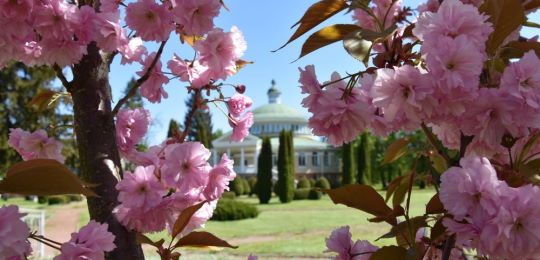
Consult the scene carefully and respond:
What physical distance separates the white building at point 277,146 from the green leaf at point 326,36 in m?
40.2

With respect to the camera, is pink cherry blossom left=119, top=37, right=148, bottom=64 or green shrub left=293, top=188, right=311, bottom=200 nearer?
pink cherry blossom left=119, top=37, right=148, bottom=64

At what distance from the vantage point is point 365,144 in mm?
29969

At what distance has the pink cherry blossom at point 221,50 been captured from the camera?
3.69ft

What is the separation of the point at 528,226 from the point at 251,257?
0.59 meters

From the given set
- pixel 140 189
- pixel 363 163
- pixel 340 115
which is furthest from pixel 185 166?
pixel 363 163

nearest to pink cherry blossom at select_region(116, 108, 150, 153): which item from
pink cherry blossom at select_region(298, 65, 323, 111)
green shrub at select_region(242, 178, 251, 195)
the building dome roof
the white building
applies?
pink cherry blossom at select_region(298, 65, 323, 111)

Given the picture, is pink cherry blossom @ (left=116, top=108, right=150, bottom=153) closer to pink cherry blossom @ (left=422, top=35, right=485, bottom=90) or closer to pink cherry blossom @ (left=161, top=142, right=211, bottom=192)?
pink cherry blossom @ (left=161, top=142, right=211, bottom=192)

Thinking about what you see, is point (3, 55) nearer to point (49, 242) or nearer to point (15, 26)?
point (15, 26)

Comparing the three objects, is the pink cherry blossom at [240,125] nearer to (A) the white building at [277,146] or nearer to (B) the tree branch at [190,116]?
(B) the tree branch at [190,116]

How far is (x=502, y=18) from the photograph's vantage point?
31.0 inches

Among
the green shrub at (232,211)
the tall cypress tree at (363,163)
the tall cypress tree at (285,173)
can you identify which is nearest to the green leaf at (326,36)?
the green shrub at (232,211)

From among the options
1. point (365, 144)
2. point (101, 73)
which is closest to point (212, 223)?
point (101, 73)

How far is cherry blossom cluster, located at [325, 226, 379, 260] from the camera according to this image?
98cm

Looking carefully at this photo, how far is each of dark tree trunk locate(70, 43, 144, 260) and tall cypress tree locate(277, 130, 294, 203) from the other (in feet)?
75.3
